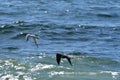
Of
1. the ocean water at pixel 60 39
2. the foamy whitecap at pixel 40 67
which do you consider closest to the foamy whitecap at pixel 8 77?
the ocean water at pixel 60 39

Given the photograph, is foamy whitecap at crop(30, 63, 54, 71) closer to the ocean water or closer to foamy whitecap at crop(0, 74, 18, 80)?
the ocean water

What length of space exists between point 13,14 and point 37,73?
11.4 metres

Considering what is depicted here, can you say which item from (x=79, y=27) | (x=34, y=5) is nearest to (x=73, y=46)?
(x=79, y=27)

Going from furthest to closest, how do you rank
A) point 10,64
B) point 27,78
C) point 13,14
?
point 13,14 < point 10,64 < point 27,78

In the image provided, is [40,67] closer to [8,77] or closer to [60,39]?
→ [8,77]

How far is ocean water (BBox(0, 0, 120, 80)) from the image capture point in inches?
818

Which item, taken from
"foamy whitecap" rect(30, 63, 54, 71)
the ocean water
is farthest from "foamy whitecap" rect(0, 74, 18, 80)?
"foamy whitecap" rect(30, 63, 54, 71)

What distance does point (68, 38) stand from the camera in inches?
1025

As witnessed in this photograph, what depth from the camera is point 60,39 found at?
1014 inches

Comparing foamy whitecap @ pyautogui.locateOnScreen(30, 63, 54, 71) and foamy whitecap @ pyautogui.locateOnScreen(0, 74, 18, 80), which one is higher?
foamy whitecap @ pyautogui.locateOnScreen(0, 74, 18, 80)

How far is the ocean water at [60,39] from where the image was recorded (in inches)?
818

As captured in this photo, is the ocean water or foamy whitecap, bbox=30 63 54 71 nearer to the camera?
the ocean water

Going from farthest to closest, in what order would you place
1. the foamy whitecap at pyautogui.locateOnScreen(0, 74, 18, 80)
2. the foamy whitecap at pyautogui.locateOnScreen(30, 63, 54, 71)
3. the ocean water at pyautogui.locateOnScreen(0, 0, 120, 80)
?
1. the foamy whitecap at pyautogui.locateOnScreen(30, 63, 54, 71)
2. the ocean water at pyautogui.locateOnScreen(0, 0, 120, 80)
3. the foamy whitecap at pyautogui.locateOnScreen(0, 74, 18, 80)

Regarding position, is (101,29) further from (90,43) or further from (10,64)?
(10,64)
